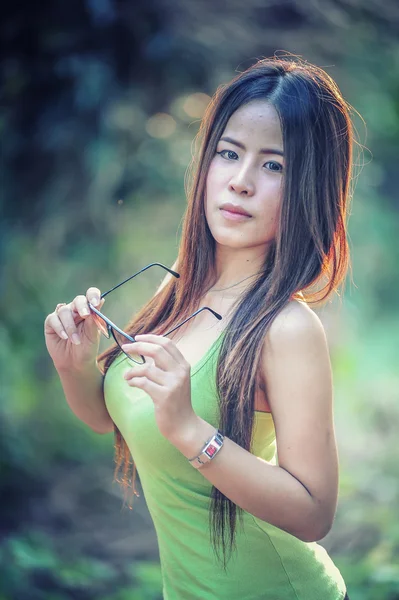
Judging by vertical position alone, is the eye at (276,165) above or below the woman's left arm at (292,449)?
above

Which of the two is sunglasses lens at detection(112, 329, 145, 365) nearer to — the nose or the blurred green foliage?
the nose

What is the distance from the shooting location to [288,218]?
1.38 metres

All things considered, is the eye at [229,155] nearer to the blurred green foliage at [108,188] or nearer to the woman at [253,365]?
the woman at [253,365]

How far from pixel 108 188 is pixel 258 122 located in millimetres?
2242

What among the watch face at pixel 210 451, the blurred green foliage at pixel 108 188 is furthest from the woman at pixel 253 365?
the blurred green foliage at pixel 108 188

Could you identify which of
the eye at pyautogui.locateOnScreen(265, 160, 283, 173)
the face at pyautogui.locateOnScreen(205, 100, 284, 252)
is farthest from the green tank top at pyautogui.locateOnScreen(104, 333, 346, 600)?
the eye at pyautogui.locateOnScreen(265, 160, 283, 173)

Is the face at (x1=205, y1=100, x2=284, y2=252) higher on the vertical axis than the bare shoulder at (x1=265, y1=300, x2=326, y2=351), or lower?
higher

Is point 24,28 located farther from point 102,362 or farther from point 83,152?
point 102,362

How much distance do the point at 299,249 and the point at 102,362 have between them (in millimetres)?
542

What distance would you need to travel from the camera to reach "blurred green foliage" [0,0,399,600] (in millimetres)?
3314

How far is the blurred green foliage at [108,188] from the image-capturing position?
331 cm

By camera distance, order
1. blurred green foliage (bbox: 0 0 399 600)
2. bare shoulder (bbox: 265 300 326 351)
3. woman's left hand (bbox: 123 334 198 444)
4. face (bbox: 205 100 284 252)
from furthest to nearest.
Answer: blurred green foliage (bbox: 0 0 399 600), face (bbox: 205 100 284 252), bare shoulder (bbox: 265 300 326 351), woman's left hand (bbox: 123 334 198 444)

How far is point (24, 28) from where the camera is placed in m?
3.27

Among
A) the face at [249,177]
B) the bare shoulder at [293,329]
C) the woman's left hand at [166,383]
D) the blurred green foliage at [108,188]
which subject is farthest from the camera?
the blurred green foliage at [108,188]
